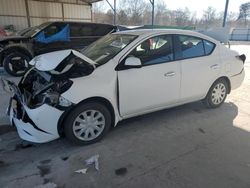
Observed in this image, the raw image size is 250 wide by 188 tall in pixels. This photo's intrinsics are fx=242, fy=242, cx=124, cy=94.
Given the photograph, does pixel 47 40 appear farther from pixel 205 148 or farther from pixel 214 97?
pixel 205 148

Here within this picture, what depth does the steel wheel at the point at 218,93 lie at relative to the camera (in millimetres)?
4809

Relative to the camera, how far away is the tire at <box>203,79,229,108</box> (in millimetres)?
4766

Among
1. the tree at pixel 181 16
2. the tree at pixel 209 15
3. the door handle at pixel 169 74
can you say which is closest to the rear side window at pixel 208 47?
the door handle at pixel 169 74

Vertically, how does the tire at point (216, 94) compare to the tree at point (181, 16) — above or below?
below

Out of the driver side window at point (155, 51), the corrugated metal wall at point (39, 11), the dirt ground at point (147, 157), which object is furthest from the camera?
the corrugated metal wall at point (39, 11)

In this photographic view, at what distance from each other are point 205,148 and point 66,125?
6.37 ft

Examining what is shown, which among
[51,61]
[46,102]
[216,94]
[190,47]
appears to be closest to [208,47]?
[190,47]

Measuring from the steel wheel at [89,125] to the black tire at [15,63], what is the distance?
5.44 meters

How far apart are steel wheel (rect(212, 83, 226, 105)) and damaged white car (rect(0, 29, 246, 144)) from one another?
214 mm

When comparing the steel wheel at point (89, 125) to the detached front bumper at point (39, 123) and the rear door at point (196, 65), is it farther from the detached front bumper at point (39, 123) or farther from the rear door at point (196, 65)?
the rear door at point (196, 65)

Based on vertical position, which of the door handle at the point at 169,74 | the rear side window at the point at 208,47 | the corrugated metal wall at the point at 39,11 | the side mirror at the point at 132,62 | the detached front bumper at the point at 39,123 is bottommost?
the detached front bumper at the point at 39,123

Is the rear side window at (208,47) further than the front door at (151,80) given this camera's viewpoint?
Yes

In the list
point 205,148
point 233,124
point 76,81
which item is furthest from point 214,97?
point 76,81

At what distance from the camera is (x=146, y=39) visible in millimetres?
3840
